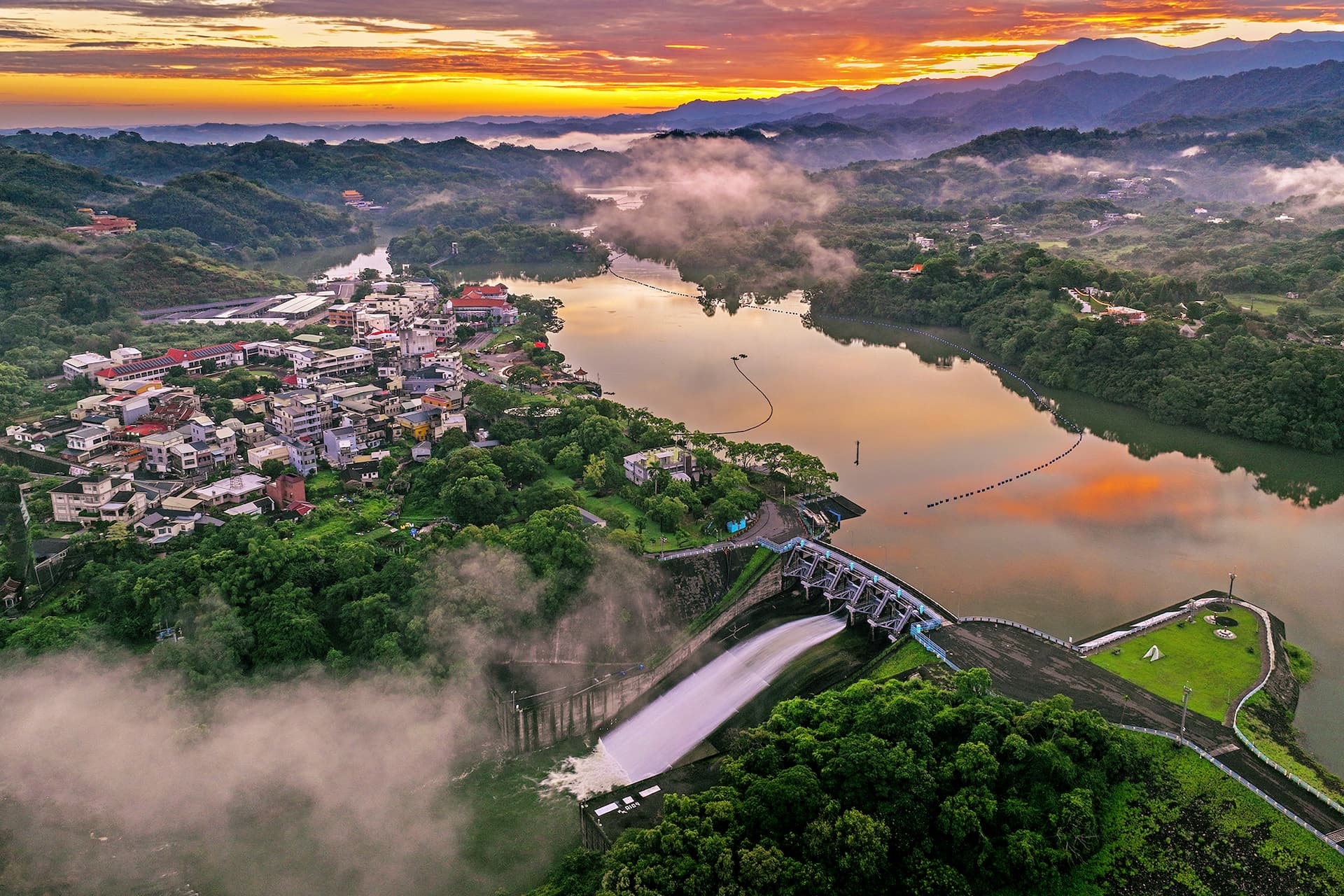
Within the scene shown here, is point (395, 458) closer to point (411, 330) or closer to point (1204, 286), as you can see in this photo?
point (411, 330)

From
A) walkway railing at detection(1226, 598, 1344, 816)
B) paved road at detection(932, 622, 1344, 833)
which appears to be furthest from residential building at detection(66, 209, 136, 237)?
walkway railing at detection(1226, 598, 1344, 816)

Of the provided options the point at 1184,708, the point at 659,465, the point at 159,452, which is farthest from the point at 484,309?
the point at 1184,708

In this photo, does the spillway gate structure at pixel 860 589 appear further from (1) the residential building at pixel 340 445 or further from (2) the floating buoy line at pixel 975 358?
(1) the residential building at pixel 340 445

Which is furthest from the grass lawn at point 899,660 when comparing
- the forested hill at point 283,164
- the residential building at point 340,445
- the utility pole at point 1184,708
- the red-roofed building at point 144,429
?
the forested hill at point 283,164

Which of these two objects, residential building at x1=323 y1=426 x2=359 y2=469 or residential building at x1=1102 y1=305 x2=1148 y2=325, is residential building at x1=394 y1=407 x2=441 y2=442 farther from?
residential building at x1=1102 y1=305 x2=1148 y2=325

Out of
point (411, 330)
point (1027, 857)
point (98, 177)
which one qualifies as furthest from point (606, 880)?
point (98, 177)

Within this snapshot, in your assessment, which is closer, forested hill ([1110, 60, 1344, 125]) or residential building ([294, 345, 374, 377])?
residential building ([294, 345, 374, 377])

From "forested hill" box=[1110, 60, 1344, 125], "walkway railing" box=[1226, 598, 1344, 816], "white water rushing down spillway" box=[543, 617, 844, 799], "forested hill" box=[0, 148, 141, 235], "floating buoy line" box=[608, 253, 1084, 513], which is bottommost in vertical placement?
"white water rushing down spillway" box=[543, 617, 844, 799]
